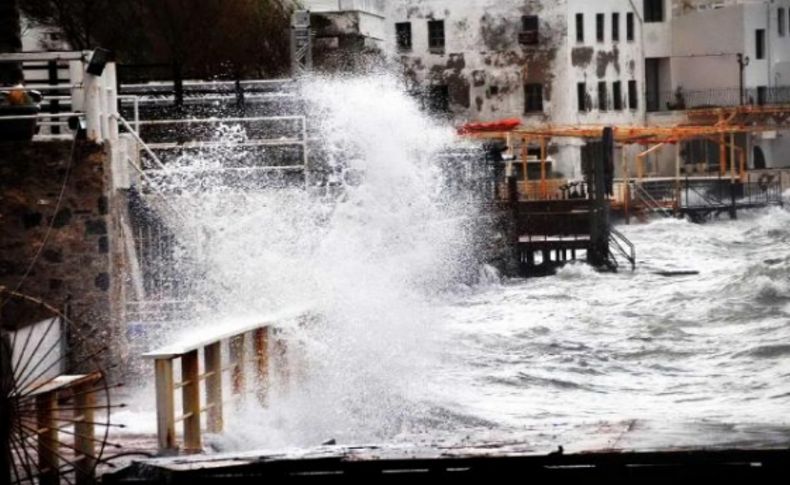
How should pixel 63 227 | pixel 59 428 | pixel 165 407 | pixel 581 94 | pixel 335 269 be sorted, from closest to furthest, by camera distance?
pixel 59 428 < pixel 165 407 < pixel 63 227 < pixel 335 269 < pixel 581 94

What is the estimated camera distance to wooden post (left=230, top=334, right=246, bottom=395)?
16.0m

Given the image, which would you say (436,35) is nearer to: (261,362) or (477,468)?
(261,362)

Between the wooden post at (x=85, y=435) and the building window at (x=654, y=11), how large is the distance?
68.9 meters

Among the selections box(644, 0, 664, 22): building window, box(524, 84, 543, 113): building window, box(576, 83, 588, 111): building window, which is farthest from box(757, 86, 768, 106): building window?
box(524, 84, 543, 113): building window

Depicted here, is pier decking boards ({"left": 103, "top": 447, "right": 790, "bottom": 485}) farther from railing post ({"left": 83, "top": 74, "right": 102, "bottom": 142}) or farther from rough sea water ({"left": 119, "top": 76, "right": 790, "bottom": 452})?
railing post ({"left": 83, "top": 74, "right": 102, "bottom": 142})

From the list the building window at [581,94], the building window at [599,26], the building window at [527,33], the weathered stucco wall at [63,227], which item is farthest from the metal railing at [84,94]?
the building window at [599,26]

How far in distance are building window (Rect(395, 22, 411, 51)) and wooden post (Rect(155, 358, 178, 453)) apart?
61.6 metres

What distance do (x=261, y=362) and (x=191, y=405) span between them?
9.47ft

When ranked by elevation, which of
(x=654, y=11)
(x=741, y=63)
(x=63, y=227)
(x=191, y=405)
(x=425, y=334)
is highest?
(x=654, y=11)

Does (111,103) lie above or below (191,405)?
above

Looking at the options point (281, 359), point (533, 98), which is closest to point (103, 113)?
point (281, 359)

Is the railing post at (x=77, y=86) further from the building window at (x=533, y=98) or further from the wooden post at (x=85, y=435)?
the building window at (x=533, y=98)

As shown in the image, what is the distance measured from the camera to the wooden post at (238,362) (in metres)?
16.0

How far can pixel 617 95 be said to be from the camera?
7744 centimetres
